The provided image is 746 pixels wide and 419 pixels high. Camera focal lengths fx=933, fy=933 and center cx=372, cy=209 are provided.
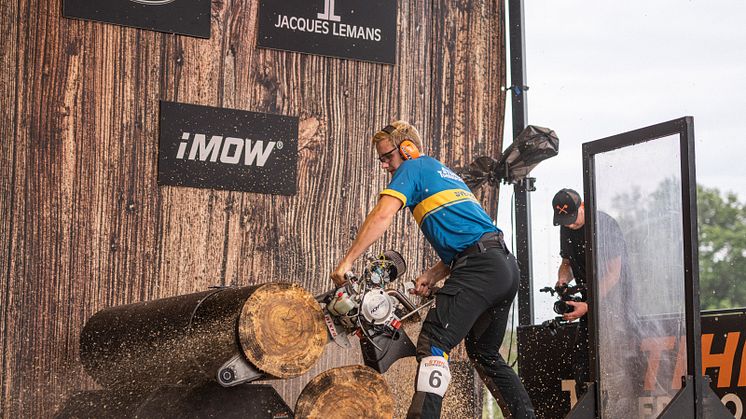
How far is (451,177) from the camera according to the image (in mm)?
4324

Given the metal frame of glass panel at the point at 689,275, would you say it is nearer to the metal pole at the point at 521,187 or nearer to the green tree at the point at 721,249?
the metal pole at the point at 521,187

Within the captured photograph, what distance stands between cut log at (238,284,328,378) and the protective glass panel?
126cm

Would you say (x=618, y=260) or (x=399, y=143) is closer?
(x=618, y=260)

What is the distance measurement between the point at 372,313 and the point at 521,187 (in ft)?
7.03

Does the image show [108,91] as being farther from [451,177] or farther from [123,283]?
[451,177]

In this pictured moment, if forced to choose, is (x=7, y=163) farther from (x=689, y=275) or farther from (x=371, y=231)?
(x=689, y=275)

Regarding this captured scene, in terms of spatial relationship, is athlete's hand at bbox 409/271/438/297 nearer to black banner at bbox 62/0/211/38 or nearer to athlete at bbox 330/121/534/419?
athlete at bbox 330/121/534/419

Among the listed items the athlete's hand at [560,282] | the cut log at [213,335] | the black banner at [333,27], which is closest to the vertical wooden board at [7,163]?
the cut log at [213,335]

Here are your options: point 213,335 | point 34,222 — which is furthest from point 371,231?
point 34,222

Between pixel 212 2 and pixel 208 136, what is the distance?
2.51 feet

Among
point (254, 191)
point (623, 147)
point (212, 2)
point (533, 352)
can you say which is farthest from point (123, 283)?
point (623, 147)

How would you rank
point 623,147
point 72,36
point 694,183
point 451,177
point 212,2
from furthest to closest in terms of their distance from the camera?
point 212,2 → point 72,36 → point 451,177 → point 623,147 → point 694,183

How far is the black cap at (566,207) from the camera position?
508 cm

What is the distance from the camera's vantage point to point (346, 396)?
417cm
